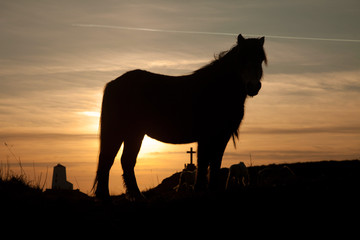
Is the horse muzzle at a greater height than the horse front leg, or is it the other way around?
the horse muzzle

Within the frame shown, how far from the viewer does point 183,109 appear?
9914mm

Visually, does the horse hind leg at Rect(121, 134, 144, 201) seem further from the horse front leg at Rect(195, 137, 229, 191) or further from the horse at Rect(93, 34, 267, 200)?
the horse front leg at Rect(195, 137, 229, 191)

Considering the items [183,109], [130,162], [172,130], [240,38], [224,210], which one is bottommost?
[224,210]

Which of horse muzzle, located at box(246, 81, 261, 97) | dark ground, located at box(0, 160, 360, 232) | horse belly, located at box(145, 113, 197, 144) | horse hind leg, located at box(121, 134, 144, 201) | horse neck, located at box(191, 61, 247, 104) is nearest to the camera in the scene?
dark ground, located at box(0, 160, 360, 232)

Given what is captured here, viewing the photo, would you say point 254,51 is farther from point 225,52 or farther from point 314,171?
point 314,171

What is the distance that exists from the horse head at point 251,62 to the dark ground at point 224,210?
2.15 m

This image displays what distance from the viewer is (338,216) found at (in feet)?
20.3

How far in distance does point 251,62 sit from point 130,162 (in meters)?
3.50

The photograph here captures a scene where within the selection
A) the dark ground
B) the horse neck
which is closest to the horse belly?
the horse neck

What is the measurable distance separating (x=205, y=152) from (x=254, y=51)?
7.47 feet

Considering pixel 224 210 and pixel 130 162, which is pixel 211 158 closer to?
pixel 130 162

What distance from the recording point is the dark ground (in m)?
6.27

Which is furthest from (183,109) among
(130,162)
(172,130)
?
(130,162)

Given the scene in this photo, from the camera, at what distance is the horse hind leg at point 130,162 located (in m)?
10.2
